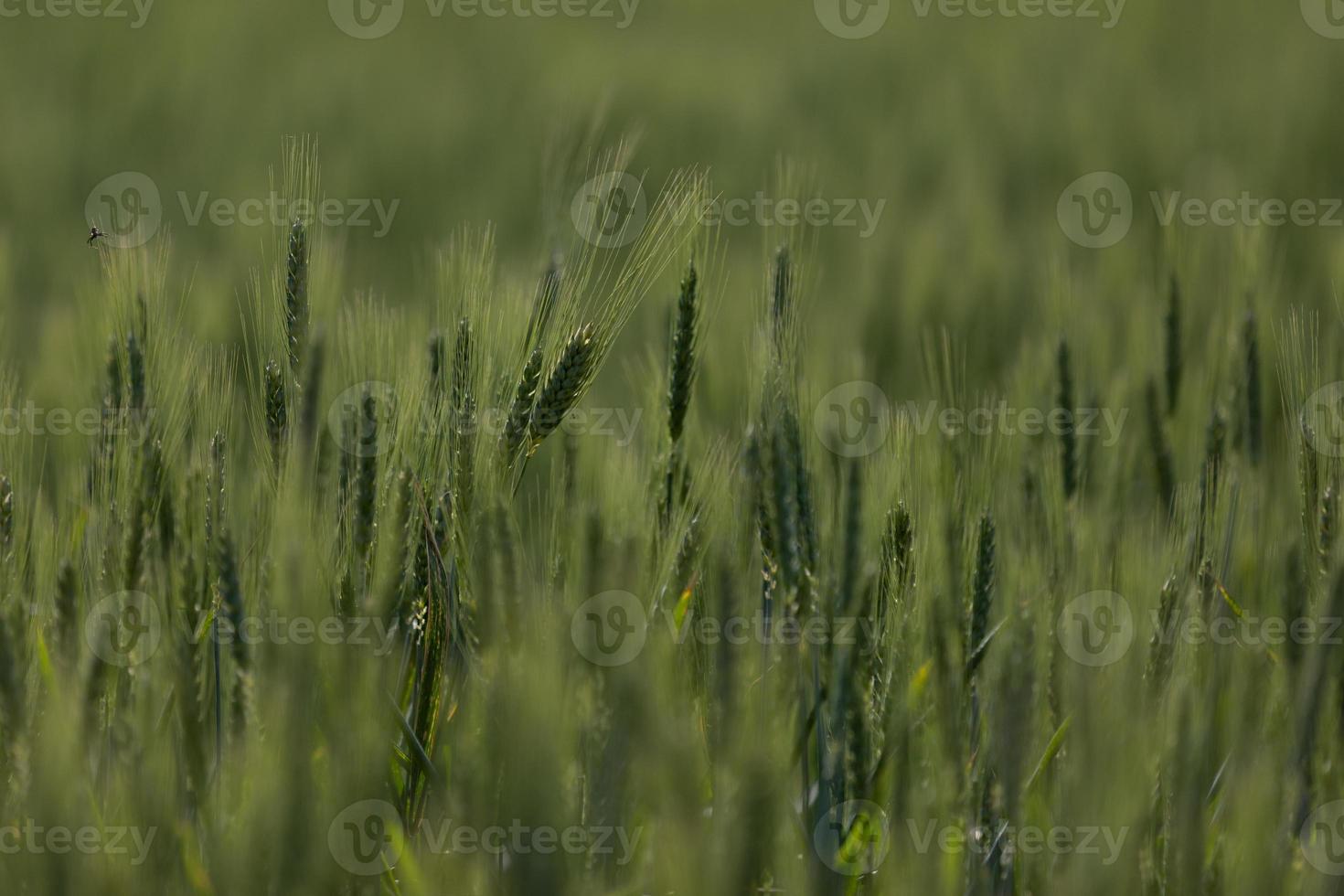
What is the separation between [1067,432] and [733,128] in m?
2.86

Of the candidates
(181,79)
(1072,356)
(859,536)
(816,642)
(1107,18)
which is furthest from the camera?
(1107,18)

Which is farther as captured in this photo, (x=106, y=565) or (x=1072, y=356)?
(x=1072, y=356)

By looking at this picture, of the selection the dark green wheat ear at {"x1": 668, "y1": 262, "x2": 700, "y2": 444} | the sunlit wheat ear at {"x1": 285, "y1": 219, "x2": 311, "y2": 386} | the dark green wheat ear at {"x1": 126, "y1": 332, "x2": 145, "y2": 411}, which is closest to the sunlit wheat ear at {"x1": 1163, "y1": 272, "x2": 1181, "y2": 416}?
the dark green wheat ear at {"x1": 668, "y1": 262, "x2": 700, "y2": 444}

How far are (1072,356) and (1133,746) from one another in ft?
2.93

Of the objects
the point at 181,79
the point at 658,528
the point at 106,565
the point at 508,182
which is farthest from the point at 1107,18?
the point at 106,565

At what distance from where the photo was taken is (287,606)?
802mm

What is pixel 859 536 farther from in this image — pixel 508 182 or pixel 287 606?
pixel 508 182

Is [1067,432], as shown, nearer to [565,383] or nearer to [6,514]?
[565,383]

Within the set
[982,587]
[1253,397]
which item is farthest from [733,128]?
[982,587]

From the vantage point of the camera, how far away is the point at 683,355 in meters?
1.16

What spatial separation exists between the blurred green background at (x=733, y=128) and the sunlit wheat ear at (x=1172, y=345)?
0.66 m

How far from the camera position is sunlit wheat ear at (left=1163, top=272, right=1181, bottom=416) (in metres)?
1.70

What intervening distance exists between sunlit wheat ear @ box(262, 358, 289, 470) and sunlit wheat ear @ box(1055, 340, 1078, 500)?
2.97ft

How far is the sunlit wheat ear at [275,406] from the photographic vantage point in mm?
1135
